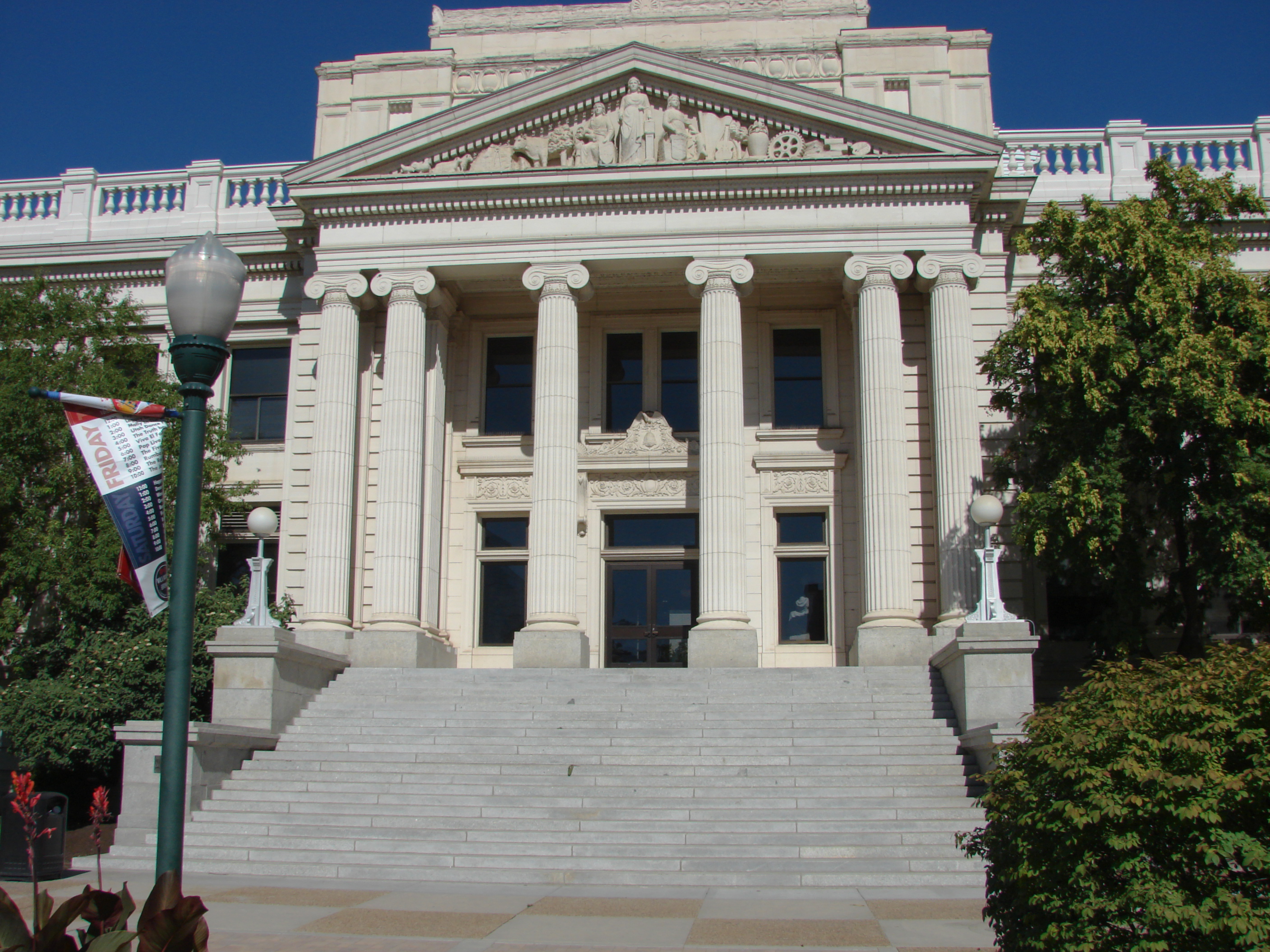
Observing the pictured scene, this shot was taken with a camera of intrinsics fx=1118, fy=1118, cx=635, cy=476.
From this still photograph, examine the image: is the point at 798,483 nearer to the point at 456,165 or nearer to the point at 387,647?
the point at 387,647

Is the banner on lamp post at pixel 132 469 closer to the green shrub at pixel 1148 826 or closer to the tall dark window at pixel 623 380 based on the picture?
the green shrub at pixel 1148 826

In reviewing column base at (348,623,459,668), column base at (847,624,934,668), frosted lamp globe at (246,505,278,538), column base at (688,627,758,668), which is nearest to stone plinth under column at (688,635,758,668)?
column base at (688,627,758,668)

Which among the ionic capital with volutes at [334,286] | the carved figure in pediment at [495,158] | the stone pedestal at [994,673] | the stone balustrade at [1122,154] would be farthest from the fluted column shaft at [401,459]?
the stone balustrade at [1122,154]

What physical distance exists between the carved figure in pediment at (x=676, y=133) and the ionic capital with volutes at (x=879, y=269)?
4121 millimetres

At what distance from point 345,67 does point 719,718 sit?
60.4ft

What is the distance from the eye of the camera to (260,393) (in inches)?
1053

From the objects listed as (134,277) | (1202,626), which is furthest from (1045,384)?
(134,277)

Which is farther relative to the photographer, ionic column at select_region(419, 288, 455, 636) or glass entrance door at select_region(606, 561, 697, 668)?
glass entrance door at select_region(606, 561, 697, 668)

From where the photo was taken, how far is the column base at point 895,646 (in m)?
20.8

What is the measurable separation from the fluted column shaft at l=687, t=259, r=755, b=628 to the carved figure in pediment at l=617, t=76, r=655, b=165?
2635 millimetres

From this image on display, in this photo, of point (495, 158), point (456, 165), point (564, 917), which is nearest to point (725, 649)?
point (564, 917)

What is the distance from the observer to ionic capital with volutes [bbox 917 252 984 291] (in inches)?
890

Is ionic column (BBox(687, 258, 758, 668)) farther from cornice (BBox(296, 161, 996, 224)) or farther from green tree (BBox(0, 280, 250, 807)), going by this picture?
green tree (BBox(0, 280, 250, 807))

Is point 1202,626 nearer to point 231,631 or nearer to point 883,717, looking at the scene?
point 883,717
